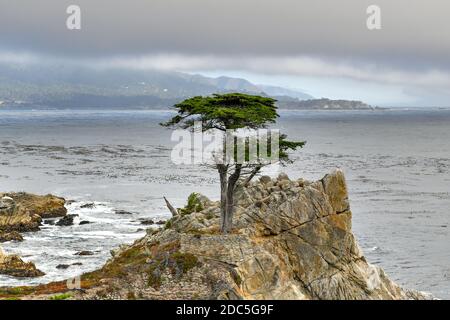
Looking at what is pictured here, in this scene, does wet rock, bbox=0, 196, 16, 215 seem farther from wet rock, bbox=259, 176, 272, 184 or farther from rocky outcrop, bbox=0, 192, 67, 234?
wet rock, bbox=259, 176, 272, 184

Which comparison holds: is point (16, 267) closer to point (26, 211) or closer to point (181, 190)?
point (26, 211)

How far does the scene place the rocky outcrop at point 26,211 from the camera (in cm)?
5853

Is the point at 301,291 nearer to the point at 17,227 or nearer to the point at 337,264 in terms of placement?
the point at 337,264

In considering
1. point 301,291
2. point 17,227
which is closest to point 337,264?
point 301,291

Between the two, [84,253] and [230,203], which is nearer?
[230,203]

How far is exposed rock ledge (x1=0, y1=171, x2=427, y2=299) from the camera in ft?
101

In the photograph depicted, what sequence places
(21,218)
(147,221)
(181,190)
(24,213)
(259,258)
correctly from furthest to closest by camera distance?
(181,190)
(147,221)
(24,213)
(21,218)
(259,258)

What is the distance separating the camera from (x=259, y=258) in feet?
109

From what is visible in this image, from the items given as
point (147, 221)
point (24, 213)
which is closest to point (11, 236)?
point (24, 213)

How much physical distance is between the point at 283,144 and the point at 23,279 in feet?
72.7

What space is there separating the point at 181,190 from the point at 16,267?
41.6 m

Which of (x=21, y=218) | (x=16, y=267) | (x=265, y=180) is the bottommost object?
(x=16, y=267)

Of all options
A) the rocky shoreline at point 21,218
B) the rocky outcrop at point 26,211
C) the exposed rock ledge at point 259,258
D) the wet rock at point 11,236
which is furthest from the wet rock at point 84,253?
the exposed rock ledge at point 259,258

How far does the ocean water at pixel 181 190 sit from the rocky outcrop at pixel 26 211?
2.26m
